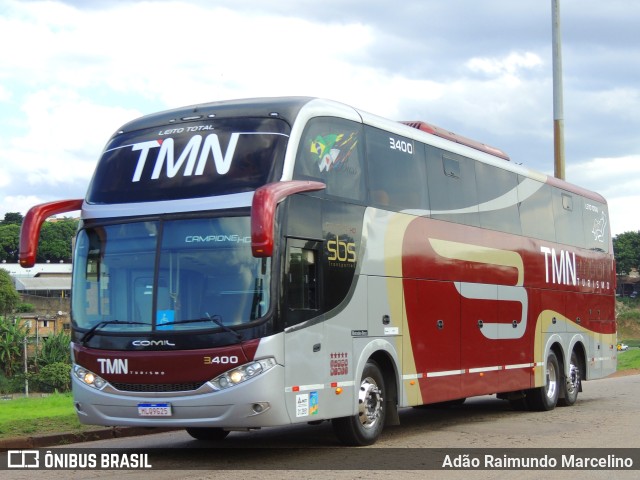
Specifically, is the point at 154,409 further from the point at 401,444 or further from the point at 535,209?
the point at 535,209

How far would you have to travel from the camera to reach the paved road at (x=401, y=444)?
10297 millimetres

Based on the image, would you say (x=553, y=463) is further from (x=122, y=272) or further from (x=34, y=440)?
(x=34, y=440)

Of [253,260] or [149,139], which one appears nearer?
[253,260]

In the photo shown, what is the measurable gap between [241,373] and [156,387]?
997 mm

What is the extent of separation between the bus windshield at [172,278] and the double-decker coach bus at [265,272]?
0.6 inches

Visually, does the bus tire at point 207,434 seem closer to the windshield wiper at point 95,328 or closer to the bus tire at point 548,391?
the windshield wiper at point 95,328

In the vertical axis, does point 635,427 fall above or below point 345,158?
below

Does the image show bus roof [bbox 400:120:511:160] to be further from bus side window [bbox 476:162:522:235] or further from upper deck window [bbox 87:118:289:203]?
upper deck window [bbox 87:118:289:203]

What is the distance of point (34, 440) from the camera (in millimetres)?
12945

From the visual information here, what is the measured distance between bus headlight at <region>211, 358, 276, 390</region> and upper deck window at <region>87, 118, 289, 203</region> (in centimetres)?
192

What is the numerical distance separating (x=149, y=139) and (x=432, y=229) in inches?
182

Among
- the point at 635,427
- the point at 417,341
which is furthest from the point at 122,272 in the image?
the point at 635,427

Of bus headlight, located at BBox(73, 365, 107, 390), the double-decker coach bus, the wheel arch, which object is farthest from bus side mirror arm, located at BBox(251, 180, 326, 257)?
the wheel arch

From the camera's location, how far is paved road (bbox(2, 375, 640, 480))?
10297 millimetres
